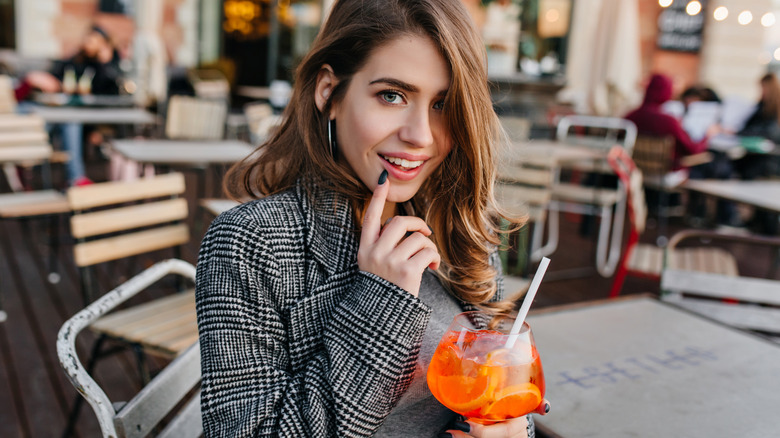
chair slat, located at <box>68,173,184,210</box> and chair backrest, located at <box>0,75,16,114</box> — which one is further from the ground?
chair backrest, located at <box>0,75,16,114</box>

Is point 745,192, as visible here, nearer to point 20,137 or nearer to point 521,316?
point 521,316

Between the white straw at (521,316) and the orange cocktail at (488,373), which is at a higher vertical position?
the white straw at (521,316)

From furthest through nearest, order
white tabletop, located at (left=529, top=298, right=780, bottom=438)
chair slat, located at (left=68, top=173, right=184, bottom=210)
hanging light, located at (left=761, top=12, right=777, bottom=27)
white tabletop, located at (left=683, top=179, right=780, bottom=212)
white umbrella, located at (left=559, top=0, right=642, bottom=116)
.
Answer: hanging light, located at (left=761, top=12, right=777, bottom=27) → white umbrella, located at (left=559, top=0, right=642, bottom=116) → white tabletop, located at (left=683, top=179, right=780, bottom=212) → chair slat, located at (left=68, top=173, right=184, bottom=210) → white tabletop, located at (left=529, top=298, right=780, bottom=438)

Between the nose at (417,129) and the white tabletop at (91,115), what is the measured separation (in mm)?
4555

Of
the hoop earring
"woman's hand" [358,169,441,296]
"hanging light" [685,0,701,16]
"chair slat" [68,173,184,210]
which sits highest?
"hanging light" [685,0,701,16]

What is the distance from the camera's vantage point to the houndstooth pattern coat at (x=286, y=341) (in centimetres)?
85

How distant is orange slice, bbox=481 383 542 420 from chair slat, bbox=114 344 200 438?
2.05 ft

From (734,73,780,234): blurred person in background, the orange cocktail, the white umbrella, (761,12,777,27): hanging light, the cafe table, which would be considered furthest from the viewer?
(761,12,777,27): hanging light

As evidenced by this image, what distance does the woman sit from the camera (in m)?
0.86

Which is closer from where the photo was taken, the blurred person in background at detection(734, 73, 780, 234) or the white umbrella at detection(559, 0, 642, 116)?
the blurred person in background at detection(734, 73, 780, 234)

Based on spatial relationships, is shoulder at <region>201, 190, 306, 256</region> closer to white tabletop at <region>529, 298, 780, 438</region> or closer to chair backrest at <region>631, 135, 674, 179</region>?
white tabletop at <region>529, 298, 780, 438</region>

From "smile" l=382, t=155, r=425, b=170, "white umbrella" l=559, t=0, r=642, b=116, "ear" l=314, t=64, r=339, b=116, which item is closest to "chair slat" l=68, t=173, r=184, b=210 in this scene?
"ear" l=314, t=64, r=339, b=116

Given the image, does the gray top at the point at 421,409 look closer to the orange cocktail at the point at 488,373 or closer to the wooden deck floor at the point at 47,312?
the orange cocktail at the point at 488,373

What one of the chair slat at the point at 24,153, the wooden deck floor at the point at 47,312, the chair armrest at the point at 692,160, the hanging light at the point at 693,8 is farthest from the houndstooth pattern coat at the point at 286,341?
the hanging light at the point at 693,8
